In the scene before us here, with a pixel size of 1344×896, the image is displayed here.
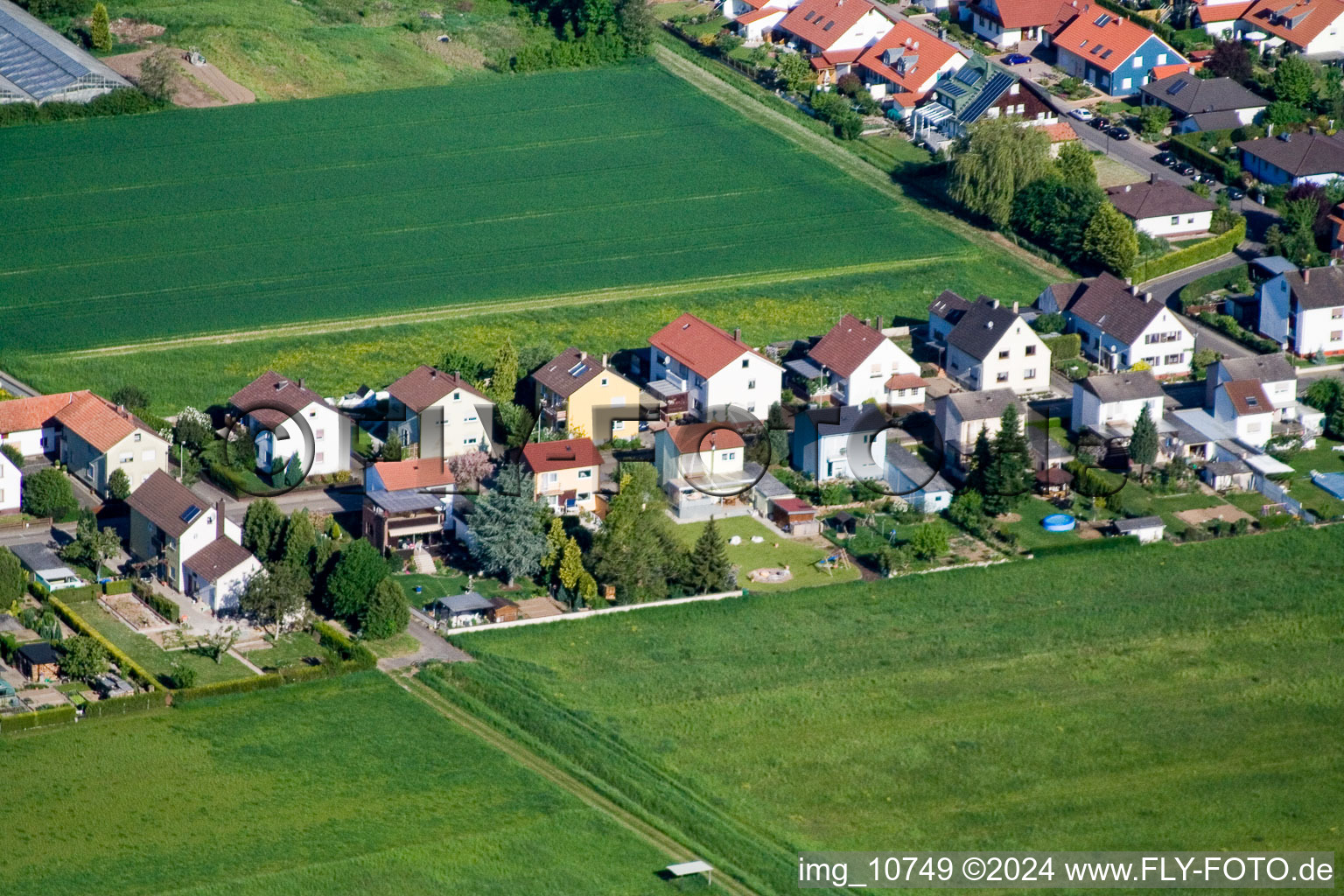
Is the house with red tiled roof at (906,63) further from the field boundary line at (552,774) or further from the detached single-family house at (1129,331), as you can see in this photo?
the field boundary line at (552,774)

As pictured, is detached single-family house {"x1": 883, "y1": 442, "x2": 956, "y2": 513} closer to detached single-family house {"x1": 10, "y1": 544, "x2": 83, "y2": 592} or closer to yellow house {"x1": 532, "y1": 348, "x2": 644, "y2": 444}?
yellow house {"x1": 532, "y1": 348, "x2": 644, "y2": 444}

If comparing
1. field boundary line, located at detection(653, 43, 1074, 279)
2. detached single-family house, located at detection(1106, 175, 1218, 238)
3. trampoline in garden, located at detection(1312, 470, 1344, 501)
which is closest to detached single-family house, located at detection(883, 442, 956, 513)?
trampoline in garden, located at detection(1312, 470, 1344, 501)

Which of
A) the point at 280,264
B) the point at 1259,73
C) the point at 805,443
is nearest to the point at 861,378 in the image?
the point at 805,443

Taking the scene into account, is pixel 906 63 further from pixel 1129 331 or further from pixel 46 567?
pixel 46 567

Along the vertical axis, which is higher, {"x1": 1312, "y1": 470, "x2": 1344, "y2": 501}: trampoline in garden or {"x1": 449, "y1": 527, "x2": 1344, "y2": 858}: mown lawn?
{"x1": 1312, "y1": 470, "x2": 1344, "y2": 501}: trampoline in garden

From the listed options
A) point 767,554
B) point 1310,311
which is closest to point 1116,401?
point 1310,311

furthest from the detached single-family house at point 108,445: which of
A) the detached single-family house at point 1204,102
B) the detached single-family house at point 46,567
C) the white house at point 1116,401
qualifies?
the detached single-family house at point 1204,102
